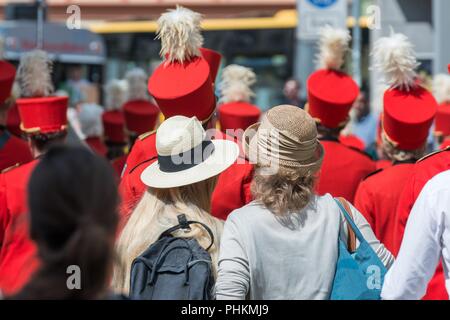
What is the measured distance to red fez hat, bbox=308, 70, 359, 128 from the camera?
498 cm

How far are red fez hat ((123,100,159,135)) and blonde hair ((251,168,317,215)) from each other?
3.47 m

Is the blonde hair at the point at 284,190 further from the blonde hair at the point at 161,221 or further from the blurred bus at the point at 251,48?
the blurred bus at the point at 251,48

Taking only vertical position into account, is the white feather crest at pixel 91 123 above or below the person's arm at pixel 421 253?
below

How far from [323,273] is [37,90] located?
323 cm

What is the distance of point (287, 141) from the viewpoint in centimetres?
286

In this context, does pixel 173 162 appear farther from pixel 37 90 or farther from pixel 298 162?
pixel 37 90

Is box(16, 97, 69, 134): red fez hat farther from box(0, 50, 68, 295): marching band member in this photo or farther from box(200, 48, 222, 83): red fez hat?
box(200, 48, 222, 83): red fez hat

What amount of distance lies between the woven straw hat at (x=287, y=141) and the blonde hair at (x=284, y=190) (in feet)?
0.10

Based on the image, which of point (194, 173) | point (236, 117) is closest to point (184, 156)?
point (194, 173)

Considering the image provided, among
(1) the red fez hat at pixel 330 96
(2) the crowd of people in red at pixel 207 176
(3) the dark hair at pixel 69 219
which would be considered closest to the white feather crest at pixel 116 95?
(2) the crowd of people in red at pixel 207 176

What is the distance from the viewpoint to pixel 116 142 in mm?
7090

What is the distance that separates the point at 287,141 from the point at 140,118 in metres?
3.58

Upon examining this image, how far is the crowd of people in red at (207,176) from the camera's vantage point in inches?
67.7

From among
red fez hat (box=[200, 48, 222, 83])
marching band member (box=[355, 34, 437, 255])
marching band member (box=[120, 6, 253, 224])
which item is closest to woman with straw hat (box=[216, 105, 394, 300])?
marching band member (box=[120, 6, 253, 224])
